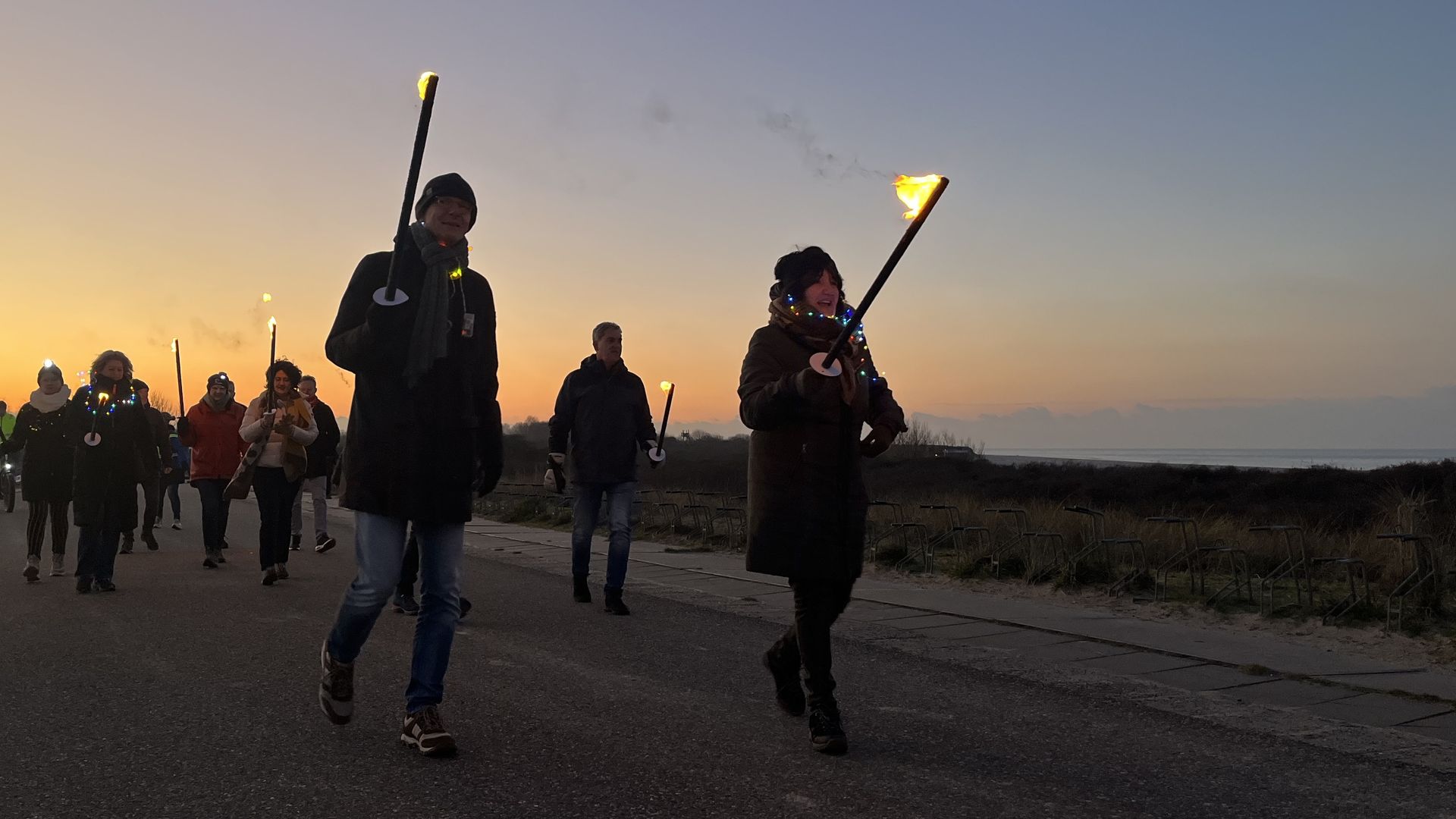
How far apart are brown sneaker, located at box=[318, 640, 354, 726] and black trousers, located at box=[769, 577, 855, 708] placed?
67.3 inches

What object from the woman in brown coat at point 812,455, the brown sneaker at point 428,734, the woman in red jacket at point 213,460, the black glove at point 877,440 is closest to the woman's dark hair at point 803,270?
the woman in brown coat at point 812,455

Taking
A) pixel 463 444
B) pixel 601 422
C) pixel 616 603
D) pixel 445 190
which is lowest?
pixel 616 603

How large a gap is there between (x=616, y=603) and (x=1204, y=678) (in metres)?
3.91

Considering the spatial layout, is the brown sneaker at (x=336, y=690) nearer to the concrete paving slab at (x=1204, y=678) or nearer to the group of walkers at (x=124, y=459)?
the concrete paving slab at (x=1204, y=678)

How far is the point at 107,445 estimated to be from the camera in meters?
9.61

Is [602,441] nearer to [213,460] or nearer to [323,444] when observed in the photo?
[323,444]

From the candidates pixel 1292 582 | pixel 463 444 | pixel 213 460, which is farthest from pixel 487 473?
pixel 213 460

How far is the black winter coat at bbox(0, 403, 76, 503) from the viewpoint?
9984 mm

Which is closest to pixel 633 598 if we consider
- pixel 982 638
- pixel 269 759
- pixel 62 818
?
pixel 982 638

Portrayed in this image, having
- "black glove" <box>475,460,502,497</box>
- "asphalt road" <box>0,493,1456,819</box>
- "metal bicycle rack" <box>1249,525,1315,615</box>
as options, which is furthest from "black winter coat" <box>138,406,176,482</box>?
"metal bicycle rack" <box>1249,525,1315,615</box>

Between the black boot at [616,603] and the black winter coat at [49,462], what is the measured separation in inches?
197

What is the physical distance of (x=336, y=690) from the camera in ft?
14.4

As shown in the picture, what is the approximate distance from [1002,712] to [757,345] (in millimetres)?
1929

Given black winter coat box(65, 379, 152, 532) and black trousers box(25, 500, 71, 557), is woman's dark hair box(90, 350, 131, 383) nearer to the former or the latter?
black winter coat box(65, 379, 152, 532)
